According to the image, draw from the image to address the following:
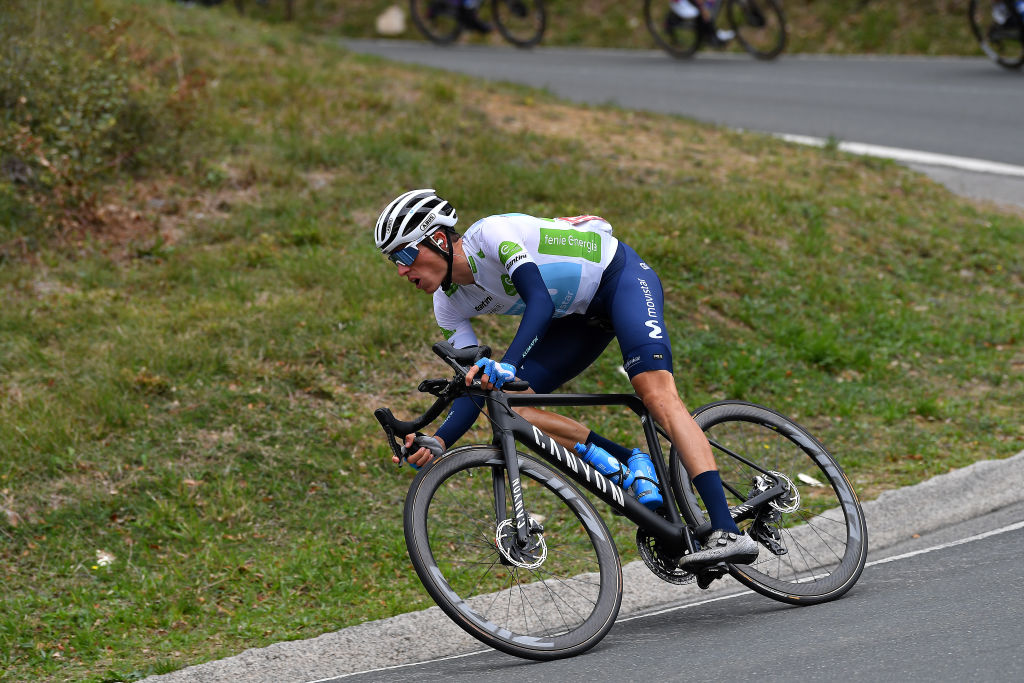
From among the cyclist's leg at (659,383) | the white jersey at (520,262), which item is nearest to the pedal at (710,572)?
the cyclist's leg at (659,383)

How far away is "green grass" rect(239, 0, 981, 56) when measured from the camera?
18953 millimetres

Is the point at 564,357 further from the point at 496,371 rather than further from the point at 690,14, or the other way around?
the point at 690,14

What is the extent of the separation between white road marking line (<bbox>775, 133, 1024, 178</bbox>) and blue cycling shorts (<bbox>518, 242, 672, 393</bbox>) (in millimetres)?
7520

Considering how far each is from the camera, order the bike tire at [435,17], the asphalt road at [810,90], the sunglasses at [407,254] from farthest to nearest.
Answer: the bike tire at [435,17] → the asphalt road at [810,90] → the sunglasses at [407,254]

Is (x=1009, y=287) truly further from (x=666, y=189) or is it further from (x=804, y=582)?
(x=804, y=582)

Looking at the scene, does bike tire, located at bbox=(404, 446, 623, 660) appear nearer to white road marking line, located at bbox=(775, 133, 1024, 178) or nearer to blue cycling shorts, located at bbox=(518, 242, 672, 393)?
blue cycling shorts, located at bbox=(518, 242, 672, 393)

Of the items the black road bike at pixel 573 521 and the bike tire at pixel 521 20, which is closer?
the black road bike at pixel 573 521

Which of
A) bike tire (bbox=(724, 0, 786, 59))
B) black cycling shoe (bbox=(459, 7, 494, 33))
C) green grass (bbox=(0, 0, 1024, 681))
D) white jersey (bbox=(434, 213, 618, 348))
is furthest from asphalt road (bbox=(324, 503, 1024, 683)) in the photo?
black cycling shoe (bbox=(459, 7, 494, 33))

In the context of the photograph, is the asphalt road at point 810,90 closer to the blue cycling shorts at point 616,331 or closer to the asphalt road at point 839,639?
the asphalt road at point 839,639

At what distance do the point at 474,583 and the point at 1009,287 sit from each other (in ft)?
19.9

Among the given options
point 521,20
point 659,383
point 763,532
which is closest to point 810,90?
point 521,20

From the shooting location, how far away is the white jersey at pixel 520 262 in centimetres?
457

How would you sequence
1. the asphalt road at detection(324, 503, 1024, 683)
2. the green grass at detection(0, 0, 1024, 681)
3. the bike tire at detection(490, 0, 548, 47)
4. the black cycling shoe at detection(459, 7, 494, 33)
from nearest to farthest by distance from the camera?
the asphalt road at detection(324, 503, 1024, 683)
the green grass at detection(0, 0, 1024, 681)
the bike tire at detection(490, 0, 548, 47)
the black cycling shoe at detection(459, 7, 494, 33)

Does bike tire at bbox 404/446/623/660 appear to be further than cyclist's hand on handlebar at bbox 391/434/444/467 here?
No
